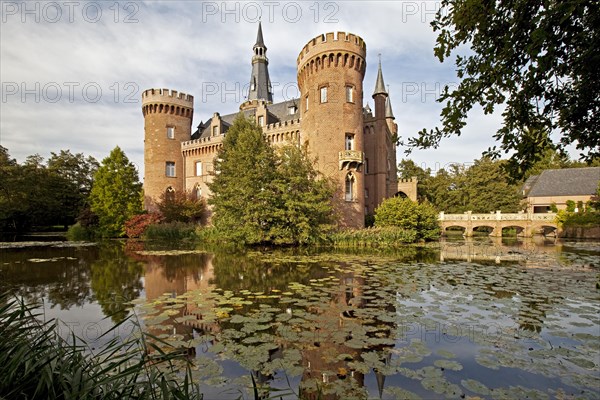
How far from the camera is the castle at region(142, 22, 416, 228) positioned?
912 inches

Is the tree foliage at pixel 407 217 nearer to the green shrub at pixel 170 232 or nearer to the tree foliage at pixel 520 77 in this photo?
the green shrub at pixel 170 232

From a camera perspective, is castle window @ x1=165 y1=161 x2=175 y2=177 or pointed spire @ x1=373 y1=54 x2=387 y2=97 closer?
A: pointed spire @ x1=373 y1=54 x2=387 y2=97

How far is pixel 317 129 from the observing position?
2359 cm

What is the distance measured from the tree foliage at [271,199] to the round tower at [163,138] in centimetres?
1575

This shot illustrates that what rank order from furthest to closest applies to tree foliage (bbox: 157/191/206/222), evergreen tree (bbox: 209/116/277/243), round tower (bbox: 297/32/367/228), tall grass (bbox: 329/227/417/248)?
tree foliage (bbox: 157/191/206/222), round tower (bbox: 297/32/367/228), tall grass (bbox: 329/227/417/248), evergreen tree (bbox: 209/116/277/243)

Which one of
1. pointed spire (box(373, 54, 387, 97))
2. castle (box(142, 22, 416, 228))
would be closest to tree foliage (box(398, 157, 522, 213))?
castle (box(142, 22, 416, 228))

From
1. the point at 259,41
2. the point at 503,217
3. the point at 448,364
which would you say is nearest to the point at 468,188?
the point at 503,217

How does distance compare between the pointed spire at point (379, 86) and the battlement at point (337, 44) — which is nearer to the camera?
the battlement at point (337, 44)

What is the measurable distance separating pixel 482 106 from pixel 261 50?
40102 mm

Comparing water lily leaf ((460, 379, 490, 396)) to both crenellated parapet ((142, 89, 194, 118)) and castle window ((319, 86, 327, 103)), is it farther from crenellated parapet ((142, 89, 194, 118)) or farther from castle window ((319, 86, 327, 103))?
crenellated parapet ((142, 89, 194, 118))

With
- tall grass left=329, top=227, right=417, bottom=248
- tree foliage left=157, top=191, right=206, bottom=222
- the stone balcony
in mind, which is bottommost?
tall grass left=329, top=227, right=417, bottom=248

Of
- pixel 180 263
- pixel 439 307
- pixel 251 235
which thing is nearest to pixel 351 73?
pixel 251 235

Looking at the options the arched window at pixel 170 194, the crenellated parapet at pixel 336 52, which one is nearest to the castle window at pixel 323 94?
the crenellated parapet at pixel 336 52

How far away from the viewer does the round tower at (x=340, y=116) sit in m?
23.0
